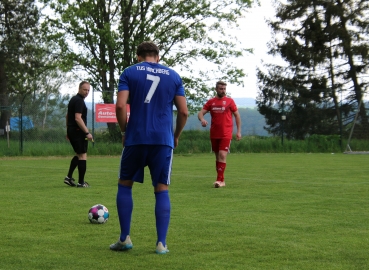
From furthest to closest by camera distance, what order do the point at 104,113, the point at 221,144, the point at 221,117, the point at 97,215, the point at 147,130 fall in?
the point at 104,113
the point at 221,117
the point at 221,144
the point at 97,215
the point at 147,130

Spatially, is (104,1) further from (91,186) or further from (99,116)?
(91,186)

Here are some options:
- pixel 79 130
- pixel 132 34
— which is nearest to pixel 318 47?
pixel 132 34

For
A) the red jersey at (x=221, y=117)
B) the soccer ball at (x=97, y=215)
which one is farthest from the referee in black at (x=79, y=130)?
the soccer ball at (x=97, y=215)

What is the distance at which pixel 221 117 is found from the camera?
1278cm

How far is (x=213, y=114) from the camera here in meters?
12.9

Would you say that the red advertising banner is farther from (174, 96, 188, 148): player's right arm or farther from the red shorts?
(174, 96, 188, 148): player's right arm

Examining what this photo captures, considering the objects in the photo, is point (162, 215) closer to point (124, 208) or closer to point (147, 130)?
point (124, 208)

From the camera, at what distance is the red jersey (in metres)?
12.7

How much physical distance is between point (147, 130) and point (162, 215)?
0.77m

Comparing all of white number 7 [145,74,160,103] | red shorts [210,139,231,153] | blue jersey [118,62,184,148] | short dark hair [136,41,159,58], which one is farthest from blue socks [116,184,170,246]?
red shorts [210,139,231,153]

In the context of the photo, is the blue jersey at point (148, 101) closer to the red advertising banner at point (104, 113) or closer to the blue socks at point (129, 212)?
the blue socks at point (129, 212)

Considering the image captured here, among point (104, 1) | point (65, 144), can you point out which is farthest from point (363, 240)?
point (104, 1)

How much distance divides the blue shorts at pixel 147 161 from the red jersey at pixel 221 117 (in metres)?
6.75

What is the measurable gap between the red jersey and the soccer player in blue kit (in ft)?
22.1
